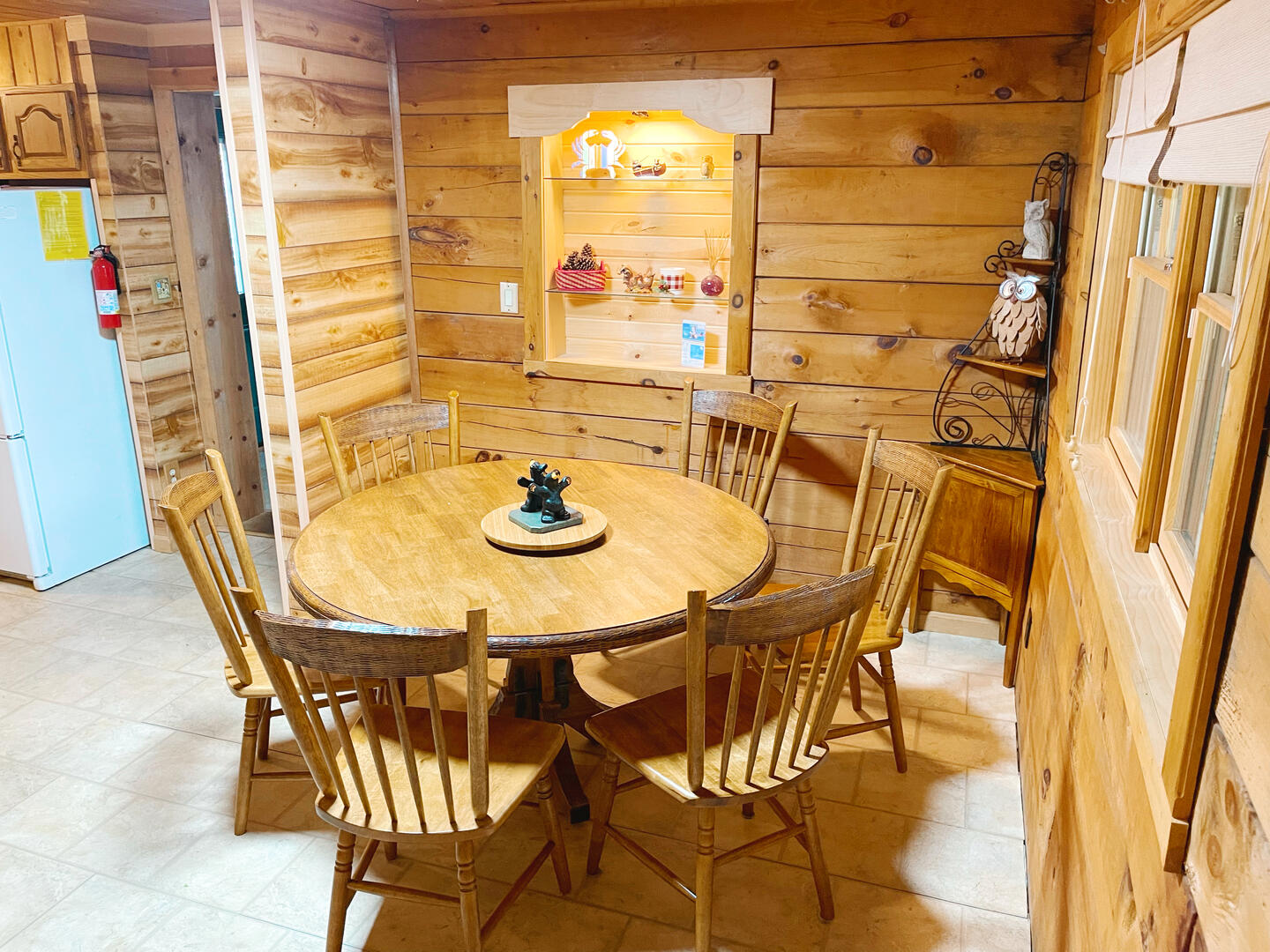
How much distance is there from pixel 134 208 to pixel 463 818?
3.37 meters

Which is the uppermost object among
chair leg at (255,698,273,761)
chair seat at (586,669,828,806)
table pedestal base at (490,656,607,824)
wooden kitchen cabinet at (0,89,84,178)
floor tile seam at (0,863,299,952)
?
wooden kitchen cabinet at (0,89,84,178)

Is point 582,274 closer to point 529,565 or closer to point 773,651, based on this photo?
point 529,565

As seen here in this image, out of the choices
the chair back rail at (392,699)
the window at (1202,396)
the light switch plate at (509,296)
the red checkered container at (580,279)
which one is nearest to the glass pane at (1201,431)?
the window at (1202,396)

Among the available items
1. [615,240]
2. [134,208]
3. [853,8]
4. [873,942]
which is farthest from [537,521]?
[134,208]

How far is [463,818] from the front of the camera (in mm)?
1798

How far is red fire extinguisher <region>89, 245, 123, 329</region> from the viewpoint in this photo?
3.96 meters

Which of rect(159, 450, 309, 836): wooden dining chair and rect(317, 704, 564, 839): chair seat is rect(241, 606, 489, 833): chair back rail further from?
rect(159, 450, 309, 836): wooden dining chair

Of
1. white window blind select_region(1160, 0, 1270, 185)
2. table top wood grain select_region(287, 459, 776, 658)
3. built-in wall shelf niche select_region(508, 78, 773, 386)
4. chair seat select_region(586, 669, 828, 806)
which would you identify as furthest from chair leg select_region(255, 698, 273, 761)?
white window blind select_region(1160, 0, 1270, 185)

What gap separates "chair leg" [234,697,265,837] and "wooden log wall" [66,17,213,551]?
2.26 m

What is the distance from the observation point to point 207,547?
2383 millimetres

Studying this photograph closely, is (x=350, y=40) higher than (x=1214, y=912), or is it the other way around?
(x=350, y=40)

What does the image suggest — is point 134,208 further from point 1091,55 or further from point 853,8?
point 1091,55

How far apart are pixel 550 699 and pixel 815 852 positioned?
0.90 metres

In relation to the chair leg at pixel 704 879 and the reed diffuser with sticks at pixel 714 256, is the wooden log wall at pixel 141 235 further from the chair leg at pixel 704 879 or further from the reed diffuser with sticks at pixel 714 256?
the chair leg at pixel 704 879
